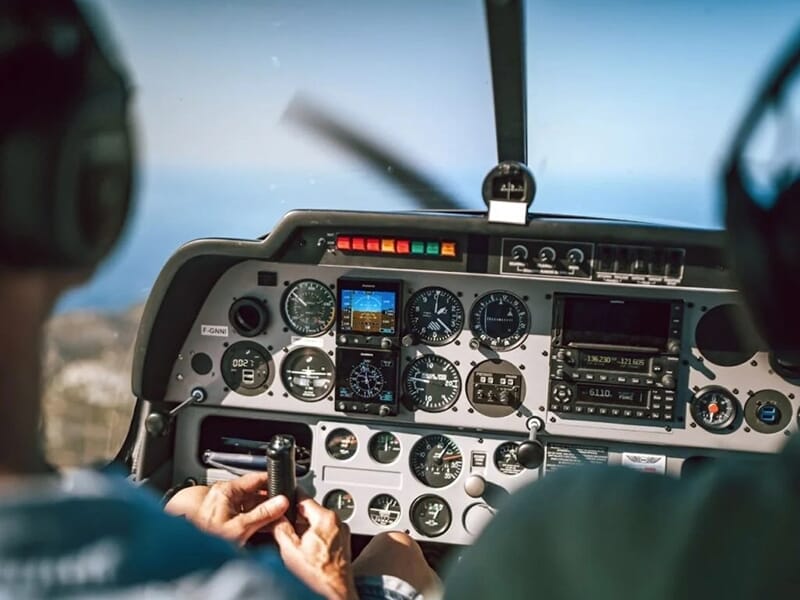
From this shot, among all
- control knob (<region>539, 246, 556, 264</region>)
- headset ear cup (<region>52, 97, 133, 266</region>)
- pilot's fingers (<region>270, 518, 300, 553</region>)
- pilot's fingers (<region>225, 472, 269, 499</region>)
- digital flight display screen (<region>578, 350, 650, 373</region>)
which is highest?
control knob (<region>539, 246, 556, 264</region>)

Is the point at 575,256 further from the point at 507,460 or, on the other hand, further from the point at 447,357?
the point at 507,460

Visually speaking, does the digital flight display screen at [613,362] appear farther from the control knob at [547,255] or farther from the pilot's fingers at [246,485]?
the pilot's fingers at [246,485]

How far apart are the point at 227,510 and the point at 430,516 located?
1.75 m

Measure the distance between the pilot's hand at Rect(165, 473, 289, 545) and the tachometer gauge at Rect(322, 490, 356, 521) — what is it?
1.52 metres

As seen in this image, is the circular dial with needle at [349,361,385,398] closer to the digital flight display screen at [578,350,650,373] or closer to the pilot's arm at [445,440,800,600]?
the digital flight display screen at [578,350,650,373]

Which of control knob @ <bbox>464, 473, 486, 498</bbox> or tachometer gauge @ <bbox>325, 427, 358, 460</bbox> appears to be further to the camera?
tachometer gauge @ <bbox>325, 427, 358, 460</bbox>

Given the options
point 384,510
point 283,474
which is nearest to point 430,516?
point 384,510

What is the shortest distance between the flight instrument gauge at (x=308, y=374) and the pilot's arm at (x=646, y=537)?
2918mm

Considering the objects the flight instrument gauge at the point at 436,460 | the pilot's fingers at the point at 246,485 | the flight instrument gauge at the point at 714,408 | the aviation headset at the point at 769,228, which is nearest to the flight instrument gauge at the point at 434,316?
the flight instrument gauge at the point at 436,460

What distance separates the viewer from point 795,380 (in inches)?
141

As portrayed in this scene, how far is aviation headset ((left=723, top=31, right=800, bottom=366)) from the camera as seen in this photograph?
868mm

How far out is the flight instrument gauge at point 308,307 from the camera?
3799 mm

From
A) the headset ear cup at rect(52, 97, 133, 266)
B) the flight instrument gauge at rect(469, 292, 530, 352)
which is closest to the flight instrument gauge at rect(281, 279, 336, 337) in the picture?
the flight instrument gauge at rect(469, 292, 530, 352)

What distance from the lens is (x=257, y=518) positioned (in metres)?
2.33
